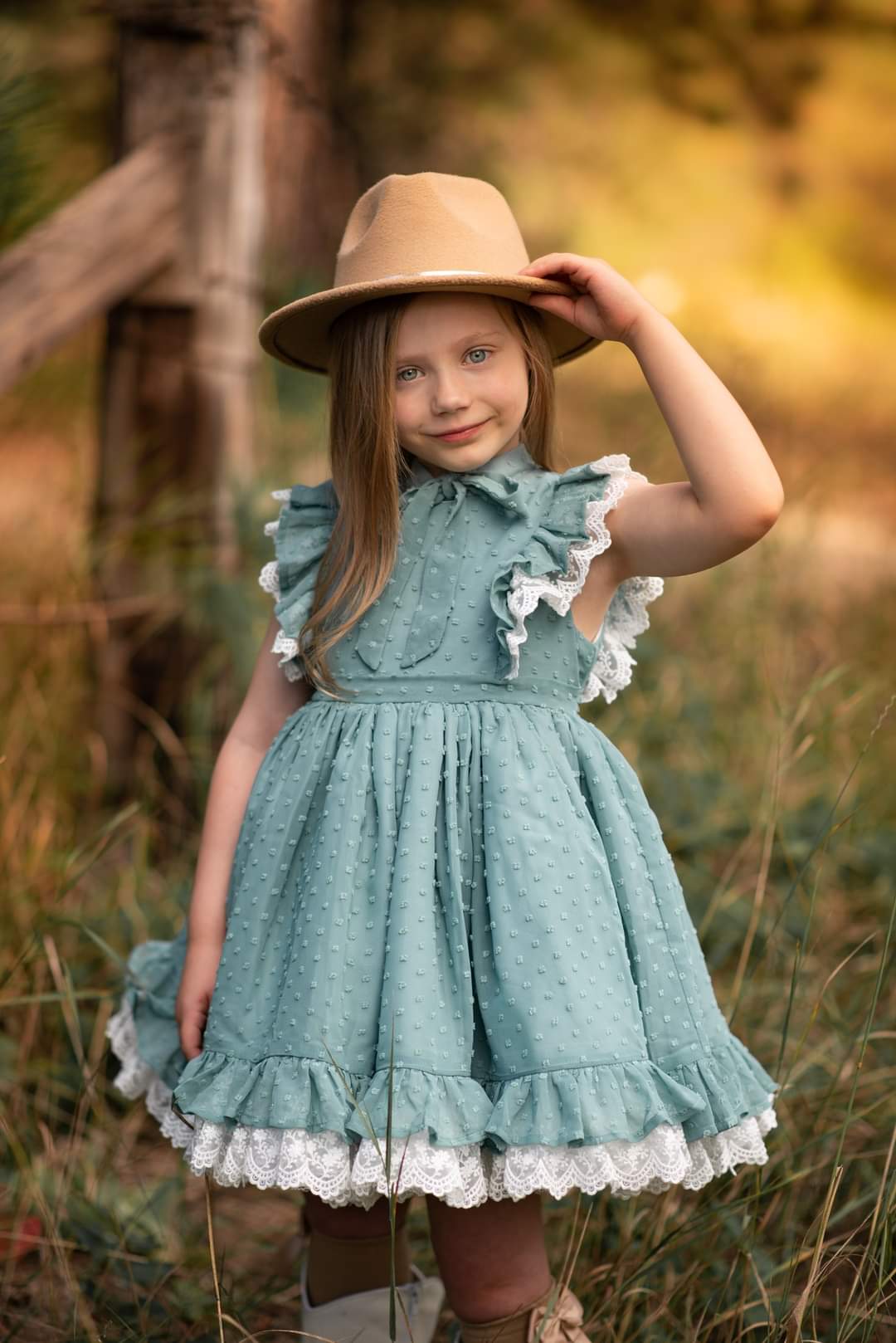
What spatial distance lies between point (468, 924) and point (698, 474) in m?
0.59

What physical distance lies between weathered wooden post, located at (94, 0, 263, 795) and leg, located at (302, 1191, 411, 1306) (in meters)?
1.48

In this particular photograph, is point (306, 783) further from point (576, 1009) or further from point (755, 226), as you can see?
point (755, 226)

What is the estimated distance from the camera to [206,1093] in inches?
58.0

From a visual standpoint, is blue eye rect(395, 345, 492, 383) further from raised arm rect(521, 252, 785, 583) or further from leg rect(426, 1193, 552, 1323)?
leg rect(426, 1193, 552, 1323)

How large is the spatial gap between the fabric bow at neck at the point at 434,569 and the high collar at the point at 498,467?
12 mm

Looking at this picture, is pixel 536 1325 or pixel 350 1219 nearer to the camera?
pixel 536 1325

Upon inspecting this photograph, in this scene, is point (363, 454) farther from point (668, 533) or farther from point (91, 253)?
point (91, 253)

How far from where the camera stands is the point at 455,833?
1502 millimetres

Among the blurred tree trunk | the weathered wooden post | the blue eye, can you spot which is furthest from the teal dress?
the blurred tree trunk

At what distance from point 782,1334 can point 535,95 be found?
9.33 meters

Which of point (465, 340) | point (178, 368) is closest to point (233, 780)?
point (465, 340)

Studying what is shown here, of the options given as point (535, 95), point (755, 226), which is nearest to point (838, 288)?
point (755, 226)

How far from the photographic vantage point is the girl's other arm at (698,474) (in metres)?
1.45

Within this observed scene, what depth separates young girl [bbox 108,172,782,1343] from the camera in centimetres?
140
